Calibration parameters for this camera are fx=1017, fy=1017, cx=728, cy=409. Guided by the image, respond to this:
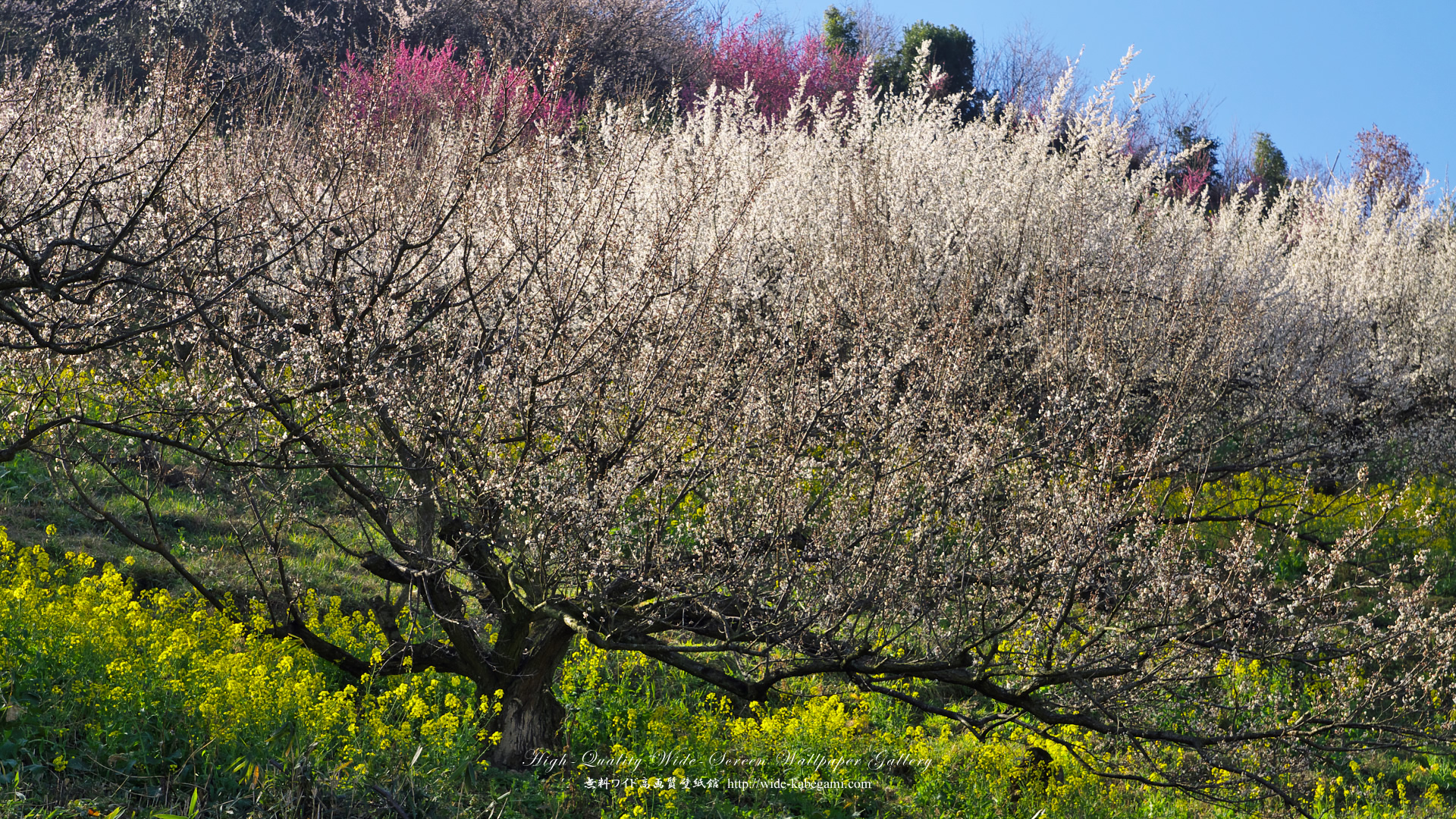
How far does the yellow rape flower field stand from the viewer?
385cm

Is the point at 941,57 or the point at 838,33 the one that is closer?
the point at 941,57

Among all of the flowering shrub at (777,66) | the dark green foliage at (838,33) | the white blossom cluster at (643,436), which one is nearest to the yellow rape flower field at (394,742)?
the white blossom cluster at (643,436)

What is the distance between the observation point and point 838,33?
26.5m

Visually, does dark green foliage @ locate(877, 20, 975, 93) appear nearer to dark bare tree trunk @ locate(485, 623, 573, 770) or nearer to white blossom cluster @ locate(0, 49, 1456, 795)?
white blossom cluster @ locate(0, 49, 1456, 795)

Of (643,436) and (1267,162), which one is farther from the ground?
(1267,162)

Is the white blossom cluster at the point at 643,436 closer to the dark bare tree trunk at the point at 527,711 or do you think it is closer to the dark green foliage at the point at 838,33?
the dark bare tree trunk at the point at 527,711

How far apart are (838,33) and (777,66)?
279cm

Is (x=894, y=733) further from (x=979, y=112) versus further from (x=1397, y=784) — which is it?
(x=979, y=112)

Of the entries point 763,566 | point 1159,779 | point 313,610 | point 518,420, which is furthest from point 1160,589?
point 313,610

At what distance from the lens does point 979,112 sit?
25453 mm

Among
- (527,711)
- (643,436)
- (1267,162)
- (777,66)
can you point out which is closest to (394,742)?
(527,711)

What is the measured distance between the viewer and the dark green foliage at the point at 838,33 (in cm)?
2641

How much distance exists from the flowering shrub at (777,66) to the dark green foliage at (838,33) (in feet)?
0.45

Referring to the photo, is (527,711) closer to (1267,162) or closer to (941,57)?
(941,57)
